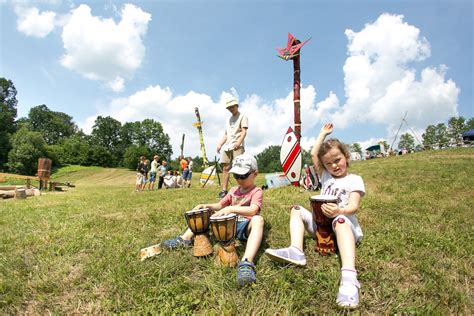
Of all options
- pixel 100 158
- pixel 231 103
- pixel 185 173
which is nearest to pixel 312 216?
pixel 231 103

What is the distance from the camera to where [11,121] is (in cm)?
6266

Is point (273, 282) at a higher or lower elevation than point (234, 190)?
lower

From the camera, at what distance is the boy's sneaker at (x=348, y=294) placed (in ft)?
6.67

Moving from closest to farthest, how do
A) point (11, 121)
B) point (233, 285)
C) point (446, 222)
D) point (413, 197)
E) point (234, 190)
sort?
1. point (233, 285)
2. point (234, 190)
3. point (446, 222)
4. point (413, 197)
5. point (11, 121)

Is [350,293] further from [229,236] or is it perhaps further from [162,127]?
[162,127]

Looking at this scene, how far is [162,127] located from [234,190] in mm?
90334

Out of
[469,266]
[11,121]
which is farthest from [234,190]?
[11,121]

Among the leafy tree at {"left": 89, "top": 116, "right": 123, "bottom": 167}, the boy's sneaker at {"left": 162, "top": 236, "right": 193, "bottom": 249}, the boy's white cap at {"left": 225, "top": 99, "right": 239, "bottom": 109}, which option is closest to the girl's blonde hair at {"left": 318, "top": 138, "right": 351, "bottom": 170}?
the boy's sneaker at {"left": 162, "top": 236, "right": 193, "bottom": 249}

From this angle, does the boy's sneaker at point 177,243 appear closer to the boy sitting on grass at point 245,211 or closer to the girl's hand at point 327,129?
the boy sitting on grass at point 245,211

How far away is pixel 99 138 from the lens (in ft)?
288

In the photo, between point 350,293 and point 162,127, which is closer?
point 350,293

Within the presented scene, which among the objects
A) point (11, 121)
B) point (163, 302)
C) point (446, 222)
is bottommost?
point (163, 302)

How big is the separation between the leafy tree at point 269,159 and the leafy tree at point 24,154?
5925 cm

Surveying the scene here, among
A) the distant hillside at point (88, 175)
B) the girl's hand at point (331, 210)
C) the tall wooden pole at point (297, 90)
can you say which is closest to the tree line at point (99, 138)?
the distant hillside at point (88, 175)
